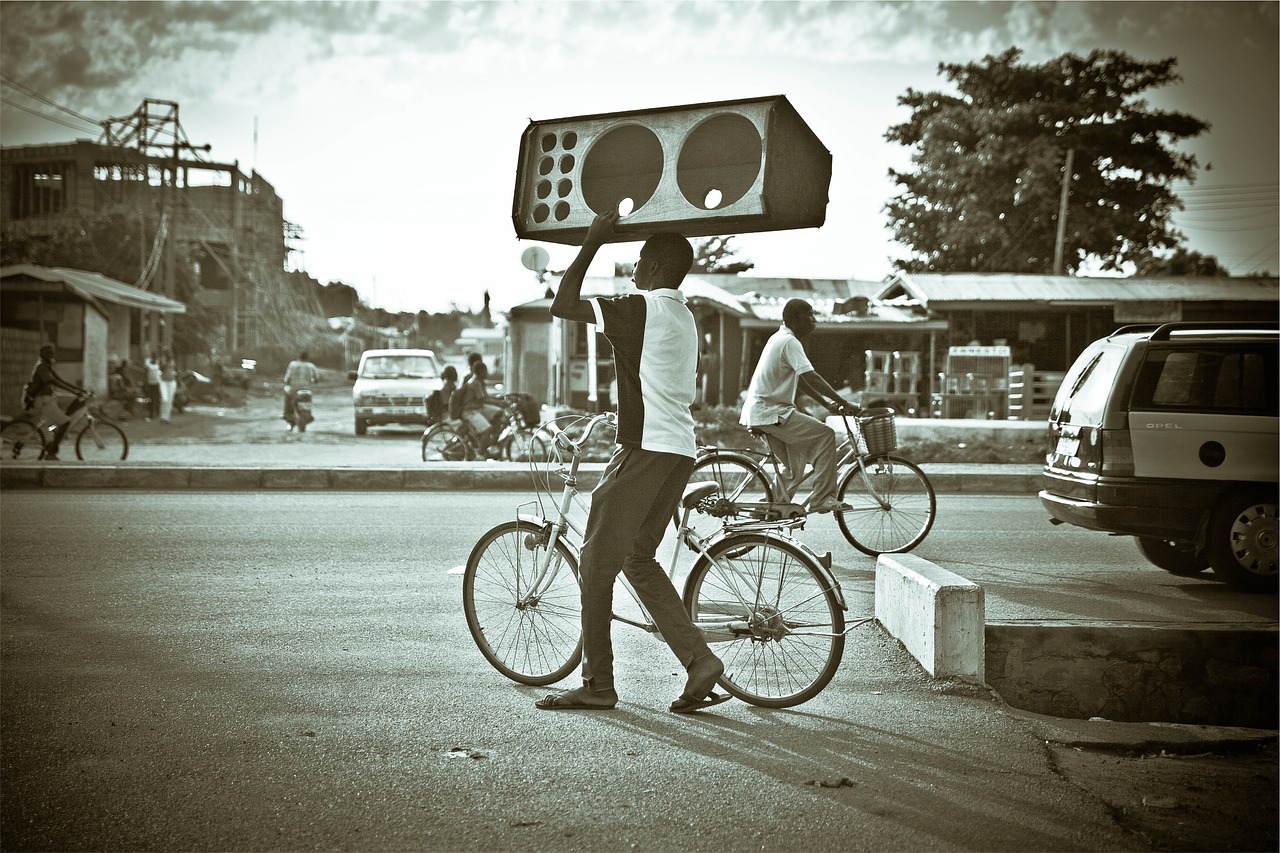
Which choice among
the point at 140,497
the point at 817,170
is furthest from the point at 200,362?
the point at 817,170

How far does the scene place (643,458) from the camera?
13.4 feet

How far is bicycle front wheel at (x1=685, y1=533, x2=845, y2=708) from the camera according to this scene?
14.1 ft

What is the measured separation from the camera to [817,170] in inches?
157

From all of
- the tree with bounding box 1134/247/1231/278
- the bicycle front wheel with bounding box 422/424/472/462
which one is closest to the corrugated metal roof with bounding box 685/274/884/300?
the tree with bounding box 1134/247/1231/278

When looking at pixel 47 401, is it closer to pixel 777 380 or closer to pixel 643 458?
pixel 777 380

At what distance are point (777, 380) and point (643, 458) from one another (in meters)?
3.56

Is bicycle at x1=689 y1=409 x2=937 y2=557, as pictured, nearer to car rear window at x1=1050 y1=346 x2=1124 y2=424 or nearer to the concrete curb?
car rear window at x1=1050 y1=346 x2=1124 y2=424

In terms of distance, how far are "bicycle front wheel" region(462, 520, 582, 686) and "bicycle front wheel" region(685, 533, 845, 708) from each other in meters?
0.58

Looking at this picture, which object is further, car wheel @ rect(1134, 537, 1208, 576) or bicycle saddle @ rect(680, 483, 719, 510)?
car wheel @ rect(1134, 537, 1208, 576)

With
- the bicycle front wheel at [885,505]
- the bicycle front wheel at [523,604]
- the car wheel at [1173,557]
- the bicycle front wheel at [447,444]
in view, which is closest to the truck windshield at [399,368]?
the bicycle front wheel at [447,444]

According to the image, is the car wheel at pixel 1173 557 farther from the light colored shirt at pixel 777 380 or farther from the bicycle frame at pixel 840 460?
the light colored shirt at pixel 777 380

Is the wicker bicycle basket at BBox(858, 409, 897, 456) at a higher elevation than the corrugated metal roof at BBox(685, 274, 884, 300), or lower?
lower

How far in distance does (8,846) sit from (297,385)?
1824 centimetres

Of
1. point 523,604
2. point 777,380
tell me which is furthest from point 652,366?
→ point 777,380
